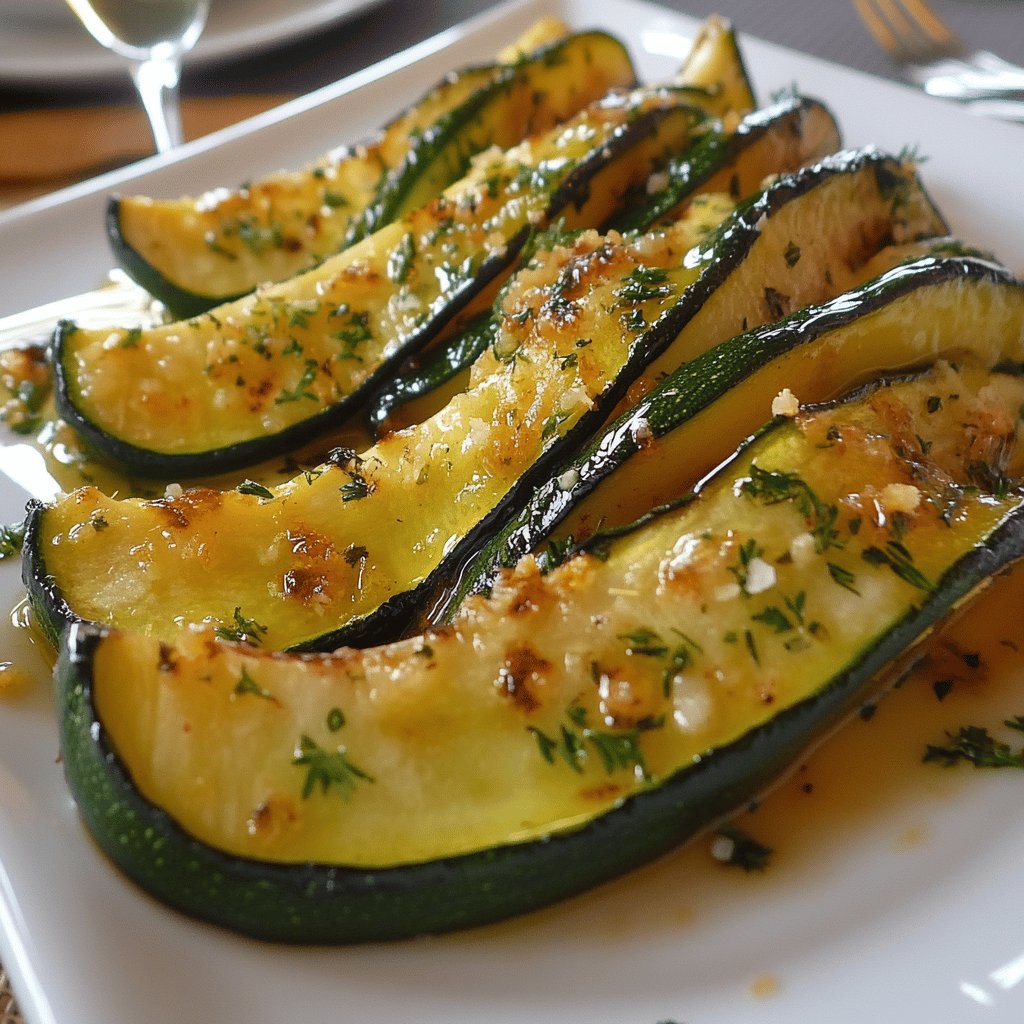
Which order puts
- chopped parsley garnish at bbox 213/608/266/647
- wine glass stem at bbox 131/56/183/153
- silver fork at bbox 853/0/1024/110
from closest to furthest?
chopped parsley garnish at bbox 213/608/266/647
wine glass stem at bbox 131/56/183/153
silver fork at bbox 853/0/1024/110

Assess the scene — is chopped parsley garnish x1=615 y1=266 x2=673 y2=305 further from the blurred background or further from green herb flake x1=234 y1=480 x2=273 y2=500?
the blurred background

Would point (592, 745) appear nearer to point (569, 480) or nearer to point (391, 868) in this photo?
point (391, 868)

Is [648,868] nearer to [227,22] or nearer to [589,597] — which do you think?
[589,597]

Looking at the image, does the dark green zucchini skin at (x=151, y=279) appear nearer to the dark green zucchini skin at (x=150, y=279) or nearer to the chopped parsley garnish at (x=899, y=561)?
the dark green zucchini skin at (x=150, y=279)

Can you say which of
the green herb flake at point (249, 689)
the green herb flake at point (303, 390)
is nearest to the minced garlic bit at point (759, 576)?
the green herb flake at point (249, 689)

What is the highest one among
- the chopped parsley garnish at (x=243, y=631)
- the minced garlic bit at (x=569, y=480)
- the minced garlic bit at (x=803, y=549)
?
the minced garlic bit at (x=803, y=549)

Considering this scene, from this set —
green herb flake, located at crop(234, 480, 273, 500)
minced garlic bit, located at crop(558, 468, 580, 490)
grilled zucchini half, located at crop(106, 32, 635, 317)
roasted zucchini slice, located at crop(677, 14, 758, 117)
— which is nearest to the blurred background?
grilled zucchini half, located at crop(106, 32, 635, 317)
